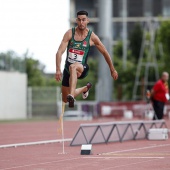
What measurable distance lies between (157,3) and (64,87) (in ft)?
380

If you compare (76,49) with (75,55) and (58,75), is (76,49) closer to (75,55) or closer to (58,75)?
(75,55)

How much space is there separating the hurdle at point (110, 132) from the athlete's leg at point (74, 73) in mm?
3350

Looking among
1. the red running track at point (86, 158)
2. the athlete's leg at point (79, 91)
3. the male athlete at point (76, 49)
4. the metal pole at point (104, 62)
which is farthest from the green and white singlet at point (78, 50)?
the metal pole at point (104, 62)

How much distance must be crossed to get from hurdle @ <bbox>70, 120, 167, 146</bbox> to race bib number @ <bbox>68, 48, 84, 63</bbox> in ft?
10.9

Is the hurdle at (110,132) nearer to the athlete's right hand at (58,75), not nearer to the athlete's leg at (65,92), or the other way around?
the athlete's leg at (65,92)

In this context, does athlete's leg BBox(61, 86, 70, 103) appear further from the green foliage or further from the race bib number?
the green foliage

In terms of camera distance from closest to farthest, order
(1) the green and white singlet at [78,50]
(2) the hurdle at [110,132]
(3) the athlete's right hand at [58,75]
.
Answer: (3) the athlete's right hand at [58,75], (1) the green and white singlet at [78,50], (2) the hurdle at [110,132]

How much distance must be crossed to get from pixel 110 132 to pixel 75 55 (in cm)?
513

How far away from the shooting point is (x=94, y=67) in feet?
325

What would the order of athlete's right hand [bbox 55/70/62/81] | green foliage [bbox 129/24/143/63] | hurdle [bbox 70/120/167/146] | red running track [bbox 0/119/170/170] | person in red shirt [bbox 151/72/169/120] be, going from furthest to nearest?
1. green foliage [bbox 129/24/143/63]
2. person in red shirt [bbox 151/72/169/120]
3. hurdle [bbox 70/120/167/146]
4. athlete's right hand [bbox 55/70/62/81]
5. red running track [bbox 0/119/170/170]

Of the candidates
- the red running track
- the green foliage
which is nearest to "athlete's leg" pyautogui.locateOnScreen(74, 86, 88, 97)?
the red running track

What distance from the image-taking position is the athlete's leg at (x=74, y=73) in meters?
16.2

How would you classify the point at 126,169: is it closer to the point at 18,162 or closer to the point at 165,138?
the point at 18,162

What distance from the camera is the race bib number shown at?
16609 mm
